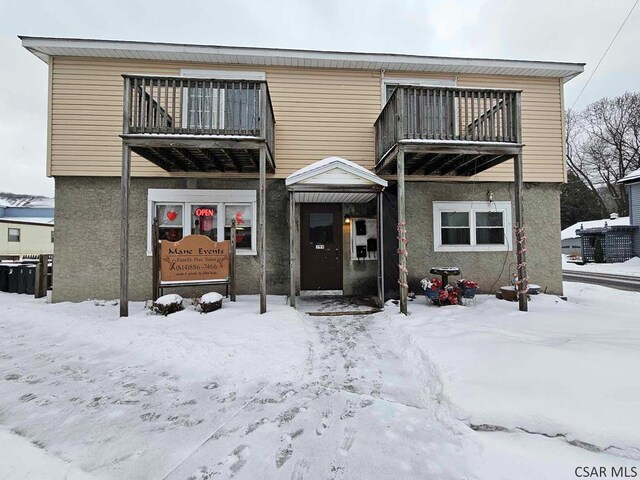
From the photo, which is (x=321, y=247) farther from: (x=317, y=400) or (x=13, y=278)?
(x=13, y=278)

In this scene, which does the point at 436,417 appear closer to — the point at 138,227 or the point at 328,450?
the point at 328,450

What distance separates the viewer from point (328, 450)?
82.0 inches

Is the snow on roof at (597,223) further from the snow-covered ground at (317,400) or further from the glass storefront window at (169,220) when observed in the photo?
the glass storefront window at (169,220)

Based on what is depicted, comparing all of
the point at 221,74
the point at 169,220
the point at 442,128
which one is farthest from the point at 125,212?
the point at 442,128

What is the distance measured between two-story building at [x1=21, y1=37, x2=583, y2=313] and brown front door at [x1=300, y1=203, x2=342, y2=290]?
0.03 m

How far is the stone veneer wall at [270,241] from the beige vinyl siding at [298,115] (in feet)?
1.33

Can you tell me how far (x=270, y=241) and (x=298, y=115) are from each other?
3.35 meters

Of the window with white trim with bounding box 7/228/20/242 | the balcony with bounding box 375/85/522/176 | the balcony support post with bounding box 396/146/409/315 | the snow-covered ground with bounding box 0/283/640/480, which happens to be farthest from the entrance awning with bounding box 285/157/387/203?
the window with white trim with bounding box 7/228/20/242

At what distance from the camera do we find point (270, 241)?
7.18 meters

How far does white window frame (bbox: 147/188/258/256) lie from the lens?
6980 millimetres

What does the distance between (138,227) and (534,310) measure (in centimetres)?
900

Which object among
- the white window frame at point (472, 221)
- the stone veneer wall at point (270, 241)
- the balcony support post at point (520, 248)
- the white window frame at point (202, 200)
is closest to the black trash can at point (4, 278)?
the stone veneer wall at point (270, 241)

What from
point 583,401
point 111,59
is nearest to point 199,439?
point 583,401

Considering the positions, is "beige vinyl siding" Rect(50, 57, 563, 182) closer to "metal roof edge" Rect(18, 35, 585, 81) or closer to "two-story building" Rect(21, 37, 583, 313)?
"two-story building" Rect(21, 37, 583, 313)
